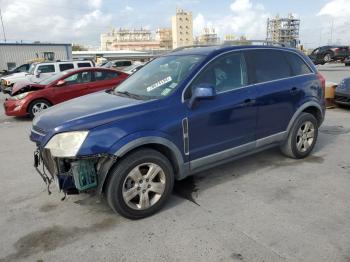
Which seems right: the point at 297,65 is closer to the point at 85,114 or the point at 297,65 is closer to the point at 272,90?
the point at 272,90

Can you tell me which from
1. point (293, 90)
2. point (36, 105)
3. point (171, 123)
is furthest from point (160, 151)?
point (36, 105)

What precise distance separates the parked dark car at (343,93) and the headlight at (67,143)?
26.7 ft

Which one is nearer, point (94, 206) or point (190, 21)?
point (94, 206)

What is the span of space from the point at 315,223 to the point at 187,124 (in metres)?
1.67

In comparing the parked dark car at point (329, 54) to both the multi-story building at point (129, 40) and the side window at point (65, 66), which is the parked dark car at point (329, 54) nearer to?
the side window at point (65, 66)

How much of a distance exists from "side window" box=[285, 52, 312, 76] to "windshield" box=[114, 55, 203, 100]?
1.73m

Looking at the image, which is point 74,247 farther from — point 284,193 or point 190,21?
point 190,21

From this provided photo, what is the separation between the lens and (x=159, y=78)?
162 inches

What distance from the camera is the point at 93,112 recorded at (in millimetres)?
3379

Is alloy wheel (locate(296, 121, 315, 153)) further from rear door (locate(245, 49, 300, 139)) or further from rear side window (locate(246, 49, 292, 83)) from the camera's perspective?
rear side window (locate(246, 49, 292, 83))

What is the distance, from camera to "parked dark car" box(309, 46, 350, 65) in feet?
92.2

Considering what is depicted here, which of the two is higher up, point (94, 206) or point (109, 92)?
point (109, 92)

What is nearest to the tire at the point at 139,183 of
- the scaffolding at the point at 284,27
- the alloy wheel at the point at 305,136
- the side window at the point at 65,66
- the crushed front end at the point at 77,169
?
the crushed front end at the point at 77,169

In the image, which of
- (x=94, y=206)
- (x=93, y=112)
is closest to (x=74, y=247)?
(x=94, y=206)
